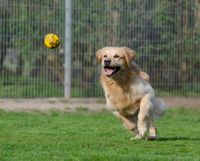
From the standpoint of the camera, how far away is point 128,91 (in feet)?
33.5

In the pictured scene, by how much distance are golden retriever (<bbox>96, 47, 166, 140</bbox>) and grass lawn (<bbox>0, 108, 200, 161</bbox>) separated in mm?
284

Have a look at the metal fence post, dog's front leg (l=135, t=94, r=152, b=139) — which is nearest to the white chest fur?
dog's front leg (l=135, t=94, r=152, b=139)

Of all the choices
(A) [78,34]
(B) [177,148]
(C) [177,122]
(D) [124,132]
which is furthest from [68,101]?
(B) [177,148]

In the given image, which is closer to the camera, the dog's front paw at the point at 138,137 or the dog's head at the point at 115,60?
the dog's front paw at the point at 138,137

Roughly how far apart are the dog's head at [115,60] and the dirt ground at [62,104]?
6.23 m

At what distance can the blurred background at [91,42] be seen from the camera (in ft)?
56.7

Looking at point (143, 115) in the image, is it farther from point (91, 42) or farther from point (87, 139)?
point (91, 42)

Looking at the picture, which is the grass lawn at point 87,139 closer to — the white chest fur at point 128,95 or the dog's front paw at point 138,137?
the dog's front paw at point 138,137

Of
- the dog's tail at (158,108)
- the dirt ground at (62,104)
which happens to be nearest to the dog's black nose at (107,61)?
the dog's tail at (158,108)

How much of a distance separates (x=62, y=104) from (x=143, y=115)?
732 centimetres

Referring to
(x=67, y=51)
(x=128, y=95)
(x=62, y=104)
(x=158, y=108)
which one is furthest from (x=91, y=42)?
(x=128, y=95)

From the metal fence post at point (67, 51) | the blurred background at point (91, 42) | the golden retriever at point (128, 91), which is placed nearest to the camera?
the golden retriever at point (128, 91)

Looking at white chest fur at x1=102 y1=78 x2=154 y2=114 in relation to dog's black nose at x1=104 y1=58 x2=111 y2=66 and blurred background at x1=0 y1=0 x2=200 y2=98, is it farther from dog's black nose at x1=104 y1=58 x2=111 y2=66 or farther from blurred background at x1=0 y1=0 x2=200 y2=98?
blurred background at x1=0 y1=0 x2=200 y2=98

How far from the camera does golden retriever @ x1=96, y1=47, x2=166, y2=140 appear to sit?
10.1m
